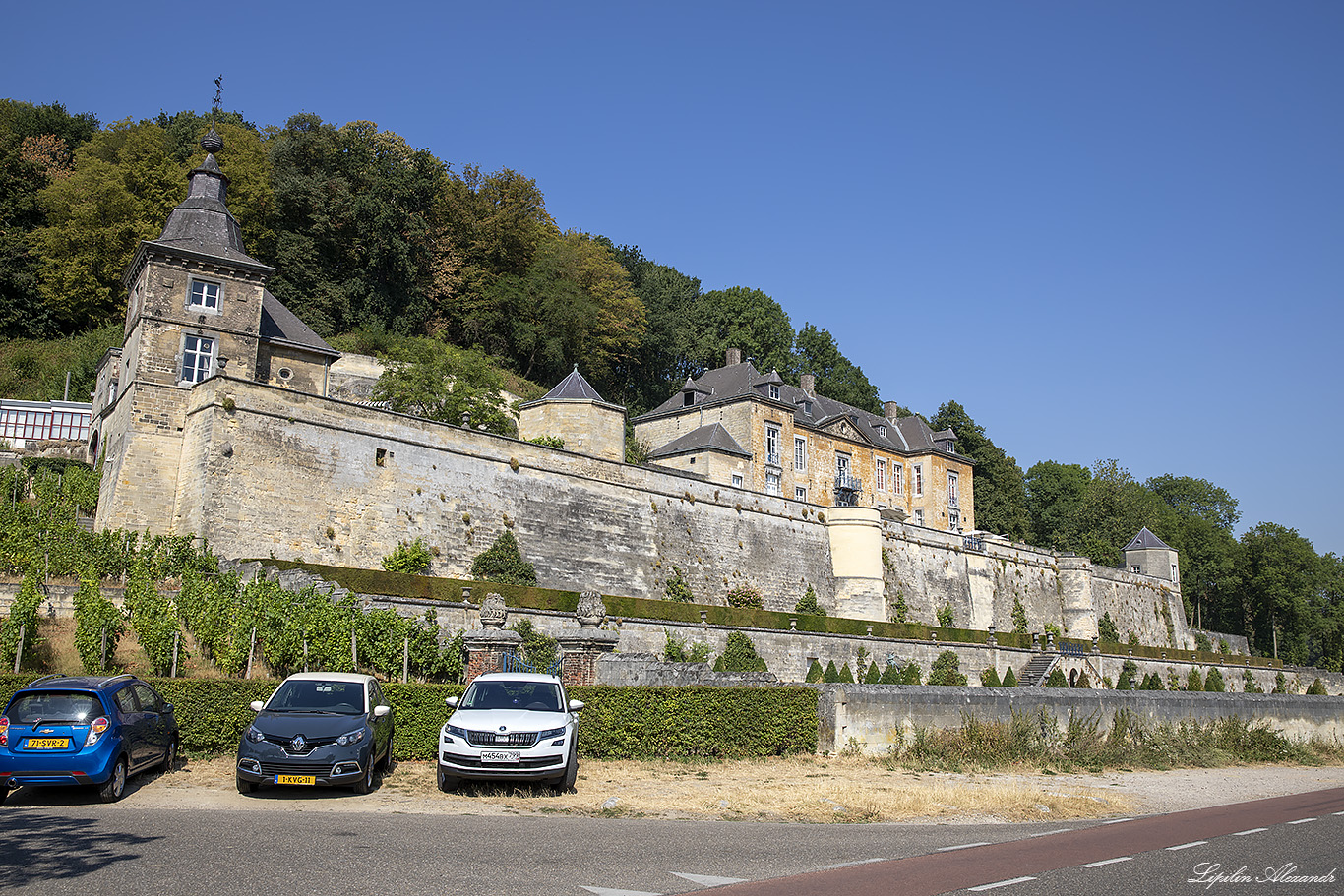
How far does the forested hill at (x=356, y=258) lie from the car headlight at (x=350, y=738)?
3071 cm

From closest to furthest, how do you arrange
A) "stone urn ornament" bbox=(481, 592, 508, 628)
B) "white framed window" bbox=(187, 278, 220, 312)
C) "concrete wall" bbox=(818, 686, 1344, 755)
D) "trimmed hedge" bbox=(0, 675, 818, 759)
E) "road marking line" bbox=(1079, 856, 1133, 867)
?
"road marking line" bbox=(1079, 856, 1133, 867), "trimmed hedge" bbox=(0, 675, 818, 759), "stone urn ornament" bbox=(481, 592, 508, 628), "concrete wall" bbox=(818, 686, 1344, 755), "white framed window" bbox=(187, 278, 220, 312)

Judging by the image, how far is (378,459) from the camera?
28703 millimetres

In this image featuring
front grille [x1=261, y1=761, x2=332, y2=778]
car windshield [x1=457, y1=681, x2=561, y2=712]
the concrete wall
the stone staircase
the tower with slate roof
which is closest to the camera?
front grille [x1=261, y1=761, x2=332, y2=778]

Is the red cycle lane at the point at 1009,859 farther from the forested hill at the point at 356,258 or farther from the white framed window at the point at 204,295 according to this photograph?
the forested hill at the point at 356,258

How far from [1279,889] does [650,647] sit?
20899 mm

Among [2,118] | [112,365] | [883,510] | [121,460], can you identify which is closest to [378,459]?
[121,460]

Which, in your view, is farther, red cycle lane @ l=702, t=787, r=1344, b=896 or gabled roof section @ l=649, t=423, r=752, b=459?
gabled roof section @ l=649, t=423, r=752, b=459

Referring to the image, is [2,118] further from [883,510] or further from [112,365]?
[883,510]

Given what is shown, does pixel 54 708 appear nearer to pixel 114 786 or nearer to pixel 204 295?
pixel 114 786

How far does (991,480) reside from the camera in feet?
247

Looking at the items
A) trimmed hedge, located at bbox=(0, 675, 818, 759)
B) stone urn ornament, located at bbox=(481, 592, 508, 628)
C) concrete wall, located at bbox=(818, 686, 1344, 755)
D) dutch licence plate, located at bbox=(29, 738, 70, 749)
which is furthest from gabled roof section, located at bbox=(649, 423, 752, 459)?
dutch licence plate, located at bbox=(29, 738, 70, 749)

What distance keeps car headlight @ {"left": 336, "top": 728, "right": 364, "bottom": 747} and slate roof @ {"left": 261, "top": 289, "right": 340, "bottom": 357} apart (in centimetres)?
2459

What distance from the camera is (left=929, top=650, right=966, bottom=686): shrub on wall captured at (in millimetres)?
36250

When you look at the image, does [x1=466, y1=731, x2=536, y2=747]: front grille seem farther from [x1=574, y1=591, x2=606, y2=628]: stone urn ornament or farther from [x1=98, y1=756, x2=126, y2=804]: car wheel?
[x1=574, y1=591, x2=606, y2=628]: stone urn ornament
